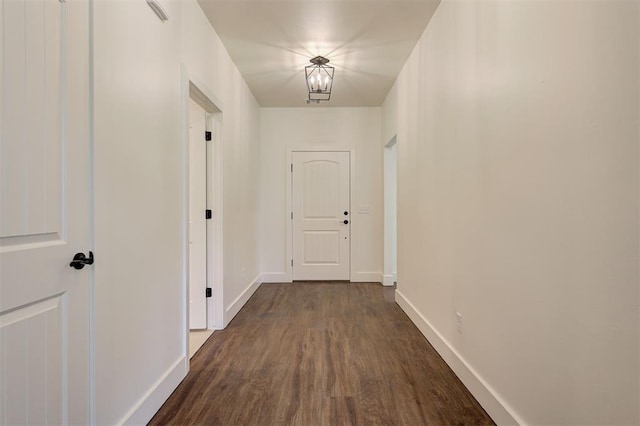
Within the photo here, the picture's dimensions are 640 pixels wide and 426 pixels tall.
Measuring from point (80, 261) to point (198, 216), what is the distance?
6.09 ft

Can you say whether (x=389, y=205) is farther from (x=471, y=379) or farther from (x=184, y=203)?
(x=184, y=203)

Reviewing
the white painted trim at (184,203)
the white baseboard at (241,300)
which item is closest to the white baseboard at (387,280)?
the white baseboard at (241,300)

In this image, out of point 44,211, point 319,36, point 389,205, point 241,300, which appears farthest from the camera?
point 389,205

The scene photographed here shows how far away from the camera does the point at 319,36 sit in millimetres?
3100

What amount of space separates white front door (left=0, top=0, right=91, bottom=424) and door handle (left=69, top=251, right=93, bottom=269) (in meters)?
0.01

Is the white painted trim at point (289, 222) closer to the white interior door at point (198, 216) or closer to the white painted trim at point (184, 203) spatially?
the white interior door at point (198, 216)

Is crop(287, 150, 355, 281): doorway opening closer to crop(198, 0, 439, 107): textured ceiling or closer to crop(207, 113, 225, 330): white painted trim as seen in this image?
crop(198, 0, 439, 107): textured ceiling

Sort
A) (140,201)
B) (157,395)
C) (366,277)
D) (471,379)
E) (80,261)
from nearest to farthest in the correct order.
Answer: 1. (80,261)
2. (140,201)
3. (157,395)
4. (471,379)
5. (366,277)

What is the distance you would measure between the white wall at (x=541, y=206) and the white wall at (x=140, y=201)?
1.78 m

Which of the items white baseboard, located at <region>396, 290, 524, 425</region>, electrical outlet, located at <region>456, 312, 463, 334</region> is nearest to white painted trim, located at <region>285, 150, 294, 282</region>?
white baseboard, located at <region>396, 290, 524, 425</region>

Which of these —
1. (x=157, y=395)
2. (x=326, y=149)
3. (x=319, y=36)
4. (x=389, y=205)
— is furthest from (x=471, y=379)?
(x=326, y=149)

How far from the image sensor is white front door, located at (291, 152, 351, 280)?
17.5 ft

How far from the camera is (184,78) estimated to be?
2.32 metres

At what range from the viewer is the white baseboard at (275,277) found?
17.5ft
